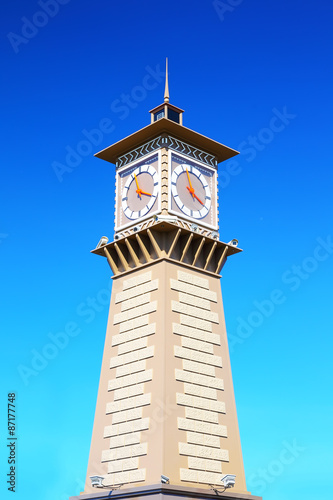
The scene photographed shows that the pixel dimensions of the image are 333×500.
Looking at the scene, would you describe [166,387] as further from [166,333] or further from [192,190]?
[192,190]

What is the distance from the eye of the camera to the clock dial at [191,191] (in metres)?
Answer: 30.1

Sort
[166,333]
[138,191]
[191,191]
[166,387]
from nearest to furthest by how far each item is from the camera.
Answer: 1. [166,387]
2. [166,333]
3. [191,191]
4. [138,191]

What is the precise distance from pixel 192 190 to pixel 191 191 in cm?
11

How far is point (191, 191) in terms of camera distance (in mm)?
30734

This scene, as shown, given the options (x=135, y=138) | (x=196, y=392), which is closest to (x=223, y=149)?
(x=135, y=138)

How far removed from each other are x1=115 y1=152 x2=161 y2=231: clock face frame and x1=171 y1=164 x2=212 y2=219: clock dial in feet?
3.05

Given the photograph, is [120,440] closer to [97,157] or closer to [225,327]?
[225,327]

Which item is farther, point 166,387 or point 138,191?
point 138,191

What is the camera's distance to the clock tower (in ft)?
82.1

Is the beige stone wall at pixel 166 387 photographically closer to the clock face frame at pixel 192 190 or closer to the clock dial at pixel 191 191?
the clock face frame at pixel 192 190

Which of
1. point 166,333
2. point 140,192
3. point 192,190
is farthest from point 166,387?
point 192,190

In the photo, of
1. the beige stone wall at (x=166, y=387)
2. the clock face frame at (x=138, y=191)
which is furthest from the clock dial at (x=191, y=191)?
the beige stone wall at (x=166, y=387)

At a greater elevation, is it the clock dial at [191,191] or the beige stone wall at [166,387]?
the clock dial at [191,191]

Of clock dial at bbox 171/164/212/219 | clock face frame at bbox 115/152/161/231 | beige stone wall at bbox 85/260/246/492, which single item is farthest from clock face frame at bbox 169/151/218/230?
beige stone wall at bbox 85/260/246/492
